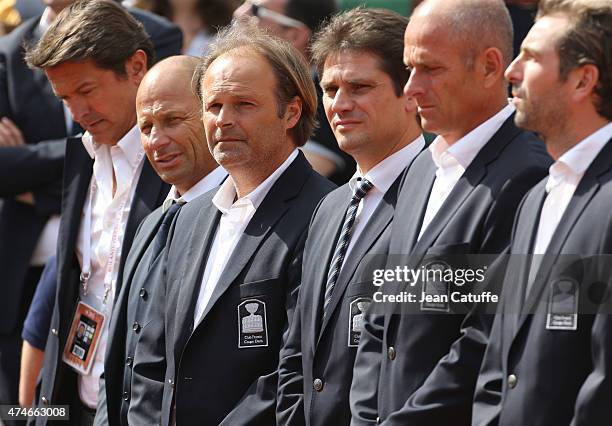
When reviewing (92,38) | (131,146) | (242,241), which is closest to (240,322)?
(242,241)

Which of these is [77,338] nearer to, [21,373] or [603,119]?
[21,373]

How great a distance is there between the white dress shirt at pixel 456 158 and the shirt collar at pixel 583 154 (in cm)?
47

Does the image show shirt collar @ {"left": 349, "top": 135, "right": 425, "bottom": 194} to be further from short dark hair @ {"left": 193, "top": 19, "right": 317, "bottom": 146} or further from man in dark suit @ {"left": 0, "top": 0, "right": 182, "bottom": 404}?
man in dark suit @ {"left": 0, "top": 0, "right": 182, "bottom": 404}

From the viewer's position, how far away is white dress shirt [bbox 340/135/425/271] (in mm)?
4906

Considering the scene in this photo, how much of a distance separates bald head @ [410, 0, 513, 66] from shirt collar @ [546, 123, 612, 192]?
63 centimetres

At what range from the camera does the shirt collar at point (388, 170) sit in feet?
16.2

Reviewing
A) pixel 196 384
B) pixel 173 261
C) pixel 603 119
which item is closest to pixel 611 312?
pixel 603 119

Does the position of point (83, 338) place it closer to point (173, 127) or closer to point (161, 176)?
point (161, 176)

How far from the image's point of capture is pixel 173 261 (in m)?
5.53

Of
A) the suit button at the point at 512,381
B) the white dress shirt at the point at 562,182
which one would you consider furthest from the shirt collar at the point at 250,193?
the suit button at the point at 512,381

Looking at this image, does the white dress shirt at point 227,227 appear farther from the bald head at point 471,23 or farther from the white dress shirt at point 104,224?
the bald head at point 471,23

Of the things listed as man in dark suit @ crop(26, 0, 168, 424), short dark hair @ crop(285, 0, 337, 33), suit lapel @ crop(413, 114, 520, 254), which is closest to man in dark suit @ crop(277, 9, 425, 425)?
suit lapel @ crop(413, 114, 520, 254)

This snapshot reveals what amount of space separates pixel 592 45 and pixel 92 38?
10.1 feet

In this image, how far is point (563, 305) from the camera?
3.86 m
